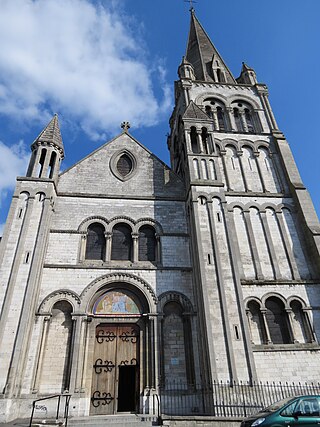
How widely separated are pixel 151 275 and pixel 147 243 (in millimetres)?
1924

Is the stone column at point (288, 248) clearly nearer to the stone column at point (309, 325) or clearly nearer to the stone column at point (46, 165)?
the stone column at point (309, 325)

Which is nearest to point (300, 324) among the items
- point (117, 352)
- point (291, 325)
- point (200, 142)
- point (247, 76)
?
point (291, 325)

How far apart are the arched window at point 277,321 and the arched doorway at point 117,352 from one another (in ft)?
18.9

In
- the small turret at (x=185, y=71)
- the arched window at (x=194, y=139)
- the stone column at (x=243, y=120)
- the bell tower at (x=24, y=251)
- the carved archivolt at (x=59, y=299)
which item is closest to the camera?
the bell tower at (x=24, y=251)

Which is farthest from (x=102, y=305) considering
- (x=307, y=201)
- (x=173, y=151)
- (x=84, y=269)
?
(x=173, y=151)

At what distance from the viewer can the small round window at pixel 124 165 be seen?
18344 mm

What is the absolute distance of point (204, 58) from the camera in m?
28.1

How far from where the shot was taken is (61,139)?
1816 cm

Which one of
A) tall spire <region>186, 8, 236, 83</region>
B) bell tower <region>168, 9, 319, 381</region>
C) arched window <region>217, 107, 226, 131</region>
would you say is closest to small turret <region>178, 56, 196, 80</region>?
tall spire <region>186, 8, 236, 83</region>

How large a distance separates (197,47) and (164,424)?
30885 mm

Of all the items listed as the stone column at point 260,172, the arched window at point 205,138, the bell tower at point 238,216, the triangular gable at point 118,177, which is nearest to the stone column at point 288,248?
the bell tower at point 238,216

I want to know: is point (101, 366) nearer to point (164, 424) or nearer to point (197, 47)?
point (164, 424)

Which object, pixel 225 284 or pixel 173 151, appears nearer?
pixel 225 284

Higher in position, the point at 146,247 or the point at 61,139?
the point at 61,139
